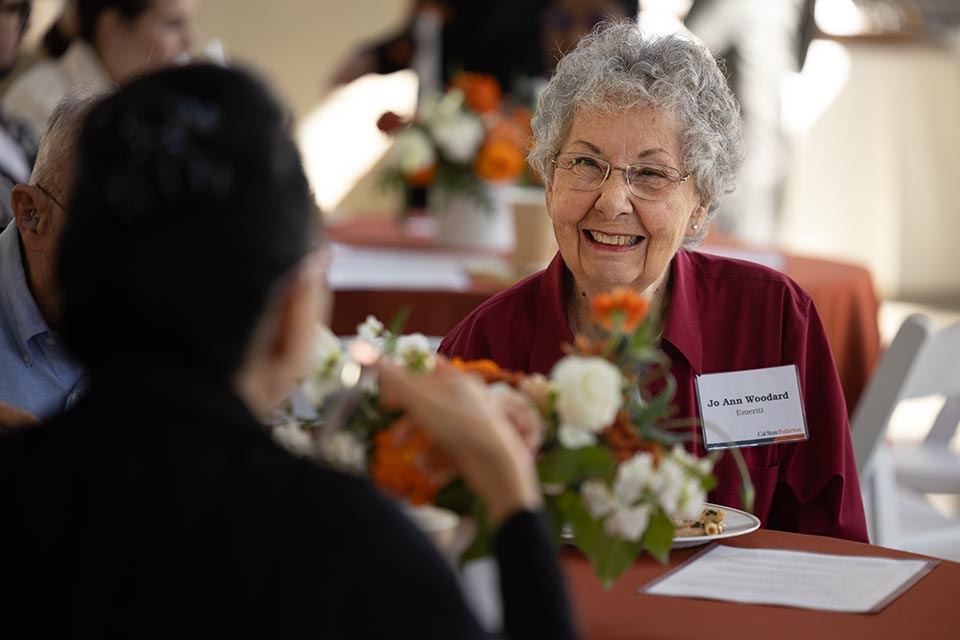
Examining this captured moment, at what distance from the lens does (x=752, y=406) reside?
1931 millimetres

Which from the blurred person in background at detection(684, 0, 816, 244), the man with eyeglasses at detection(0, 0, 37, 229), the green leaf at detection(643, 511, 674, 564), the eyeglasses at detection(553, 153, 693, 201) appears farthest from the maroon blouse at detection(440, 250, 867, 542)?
the blurred person in background at detection(684, 0, 816, 244)

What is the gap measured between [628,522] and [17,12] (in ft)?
9.36

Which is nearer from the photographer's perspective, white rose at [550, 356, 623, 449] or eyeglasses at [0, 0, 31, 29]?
white rose at [550, 356, 623, 449]

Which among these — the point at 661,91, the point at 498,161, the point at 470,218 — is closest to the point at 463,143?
the point at 498,161

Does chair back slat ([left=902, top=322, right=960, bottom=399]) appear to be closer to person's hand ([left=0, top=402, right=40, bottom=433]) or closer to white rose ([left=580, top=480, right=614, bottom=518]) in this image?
white rose ([left=580, top=480, right=614, bottom=518])

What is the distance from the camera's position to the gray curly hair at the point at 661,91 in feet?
7.04

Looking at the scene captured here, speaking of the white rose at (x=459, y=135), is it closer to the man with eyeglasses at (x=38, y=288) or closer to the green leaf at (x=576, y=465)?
the man with eyeglasses at (x=38, y=288)

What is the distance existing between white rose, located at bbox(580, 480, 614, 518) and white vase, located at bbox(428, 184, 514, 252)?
318 centimetres

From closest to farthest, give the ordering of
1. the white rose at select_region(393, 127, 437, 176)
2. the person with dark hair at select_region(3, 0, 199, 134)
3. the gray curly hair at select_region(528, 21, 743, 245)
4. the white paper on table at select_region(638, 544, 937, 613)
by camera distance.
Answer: the white paper on table at select_region(638, 544, 937, 613) < the gray curly hair at select_region(528, 21, 743, 245) < the person with dark hair at select_region(3, 0, 199, 134) < the white rose at select_region(393, 127, 437, 176)

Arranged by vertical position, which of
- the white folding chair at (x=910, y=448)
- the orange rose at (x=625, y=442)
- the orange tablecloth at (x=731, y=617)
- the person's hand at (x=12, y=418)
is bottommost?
the white folding chair at (x=910, y=448)

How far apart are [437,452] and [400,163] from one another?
332 cm

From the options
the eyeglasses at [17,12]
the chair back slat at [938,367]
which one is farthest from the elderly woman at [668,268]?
the eyeglasses at [17,12]

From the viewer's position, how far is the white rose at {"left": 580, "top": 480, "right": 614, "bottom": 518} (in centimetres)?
129

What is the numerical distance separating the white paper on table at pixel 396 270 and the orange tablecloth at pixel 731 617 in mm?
2051
